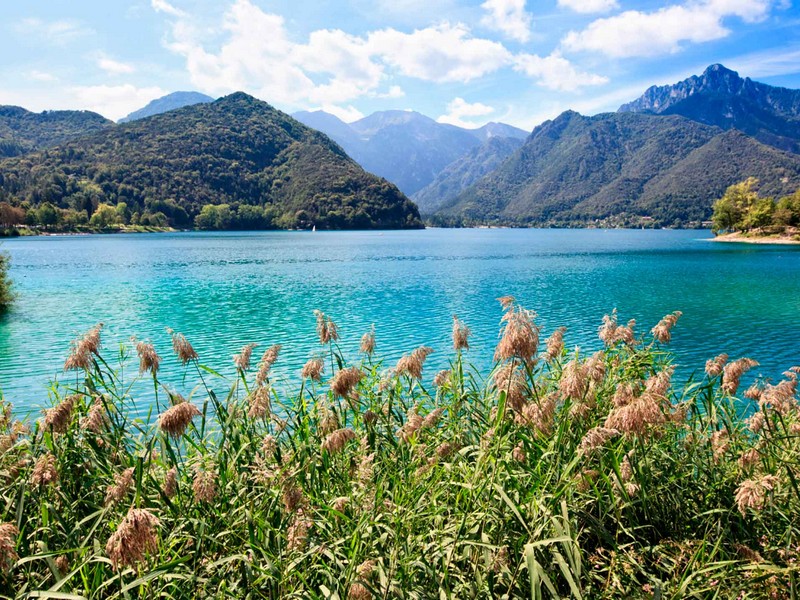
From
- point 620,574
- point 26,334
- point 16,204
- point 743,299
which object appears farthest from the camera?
point 16,204

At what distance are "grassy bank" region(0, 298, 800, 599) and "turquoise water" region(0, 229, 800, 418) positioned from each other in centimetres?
1115

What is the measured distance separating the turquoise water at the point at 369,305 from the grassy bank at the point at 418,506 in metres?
11.2

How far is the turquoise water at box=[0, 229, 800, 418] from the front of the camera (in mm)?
23203

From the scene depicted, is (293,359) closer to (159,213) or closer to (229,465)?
(229,465)

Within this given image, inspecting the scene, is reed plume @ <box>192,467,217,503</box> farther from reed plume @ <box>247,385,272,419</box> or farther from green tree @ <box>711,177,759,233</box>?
green tree @ <box>711,177,759,233</box>

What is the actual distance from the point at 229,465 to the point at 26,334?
1101 inches

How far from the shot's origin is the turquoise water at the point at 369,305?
23.2 meters

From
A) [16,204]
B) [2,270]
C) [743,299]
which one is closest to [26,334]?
[2,270]

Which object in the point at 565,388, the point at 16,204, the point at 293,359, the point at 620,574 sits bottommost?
the point at 293,359

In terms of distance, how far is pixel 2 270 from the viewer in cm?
3453

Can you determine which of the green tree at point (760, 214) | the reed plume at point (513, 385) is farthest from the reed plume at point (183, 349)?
the green tree at point (760, 214)

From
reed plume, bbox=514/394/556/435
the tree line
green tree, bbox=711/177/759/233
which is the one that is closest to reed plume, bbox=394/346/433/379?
reed plume, bbox=514/394/556/435

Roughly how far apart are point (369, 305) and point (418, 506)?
32892 millimetres

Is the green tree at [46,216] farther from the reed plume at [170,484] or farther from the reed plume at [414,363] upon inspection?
the reed plume at [170,484]
